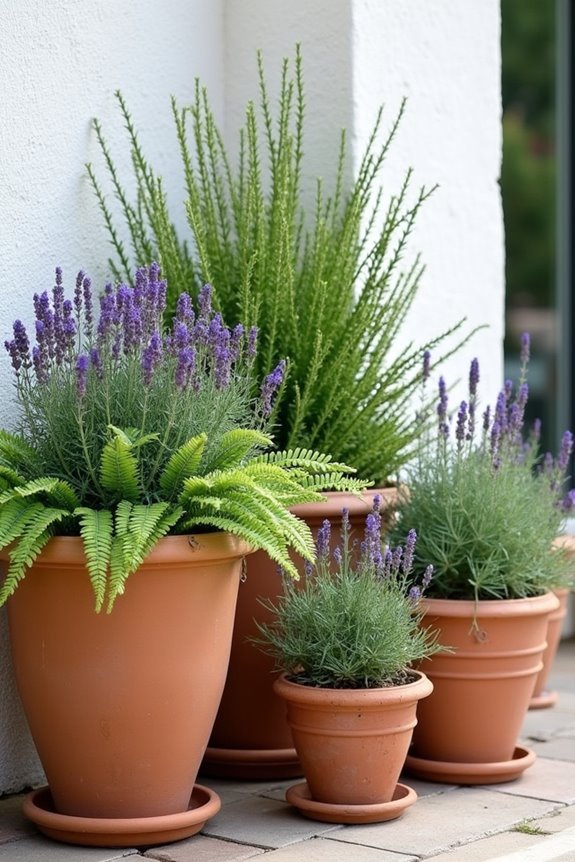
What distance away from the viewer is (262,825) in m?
2.96

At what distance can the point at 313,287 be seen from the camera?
11.3ft

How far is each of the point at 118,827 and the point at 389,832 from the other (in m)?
0.58

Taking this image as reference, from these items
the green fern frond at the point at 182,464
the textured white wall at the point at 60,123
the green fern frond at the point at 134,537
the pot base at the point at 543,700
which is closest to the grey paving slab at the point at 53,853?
the textured white wall at the point at 60,123

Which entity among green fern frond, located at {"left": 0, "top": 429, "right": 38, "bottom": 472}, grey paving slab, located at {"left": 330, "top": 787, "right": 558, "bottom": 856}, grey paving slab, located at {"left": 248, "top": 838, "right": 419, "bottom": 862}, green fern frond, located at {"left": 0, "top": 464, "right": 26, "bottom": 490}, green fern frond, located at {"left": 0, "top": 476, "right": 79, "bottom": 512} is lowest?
grey paving slab, located at {"left": 248, "top": 838, "right": 419, "bottom": 862}

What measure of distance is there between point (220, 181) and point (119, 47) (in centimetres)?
43

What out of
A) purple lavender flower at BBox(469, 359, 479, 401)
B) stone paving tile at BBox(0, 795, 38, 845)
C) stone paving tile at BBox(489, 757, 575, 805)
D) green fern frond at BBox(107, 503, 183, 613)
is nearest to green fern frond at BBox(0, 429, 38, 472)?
green fern frond at BBox(107, 503, 183, 613)

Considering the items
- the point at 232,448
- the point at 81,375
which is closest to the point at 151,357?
the point at 81,375

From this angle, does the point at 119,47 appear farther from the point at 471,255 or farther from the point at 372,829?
the point at 372,829

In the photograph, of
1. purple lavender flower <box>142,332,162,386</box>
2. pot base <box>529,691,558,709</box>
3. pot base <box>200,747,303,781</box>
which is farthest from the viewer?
pot base <box>529,691,558,709</box>

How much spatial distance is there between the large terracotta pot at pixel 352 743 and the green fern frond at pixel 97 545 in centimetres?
56

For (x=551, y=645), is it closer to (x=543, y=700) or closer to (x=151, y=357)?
(x=543, y=700)

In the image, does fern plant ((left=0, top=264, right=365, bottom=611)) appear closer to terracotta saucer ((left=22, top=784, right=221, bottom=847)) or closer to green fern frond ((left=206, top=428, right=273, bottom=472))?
green fern frond ((left=206, top=428, right=273, bottom=472))

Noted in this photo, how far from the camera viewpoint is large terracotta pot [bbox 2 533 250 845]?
2.72 meters

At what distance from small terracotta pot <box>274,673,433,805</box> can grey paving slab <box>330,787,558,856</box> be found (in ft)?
0.28
